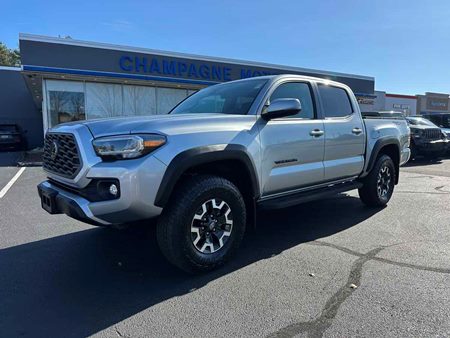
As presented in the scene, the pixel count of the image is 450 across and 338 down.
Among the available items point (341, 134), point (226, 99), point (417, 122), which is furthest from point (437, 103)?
point (226, 99)

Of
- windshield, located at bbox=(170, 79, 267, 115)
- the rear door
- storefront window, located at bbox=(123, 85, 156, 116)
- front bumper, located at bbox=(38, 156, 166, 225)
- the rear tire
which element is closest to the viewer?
front bumper, located at bbox=(38, 156, 166, 225)

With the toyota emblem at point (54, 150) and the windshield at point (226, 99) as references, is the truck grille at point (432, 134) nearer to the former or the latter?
the windshield at point (226, 99)

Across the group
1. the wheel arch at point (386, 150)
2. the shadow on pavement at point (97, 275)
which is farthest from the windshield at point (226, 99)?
the wheel arch at point (386, 150)

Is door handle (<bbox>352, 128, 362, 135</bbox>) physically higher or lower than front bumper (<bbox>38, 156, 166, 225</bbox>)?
higher

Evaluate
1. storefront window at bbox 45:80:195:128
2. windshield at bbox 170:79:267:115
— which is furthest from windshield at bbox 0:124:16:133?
windshield at bbox 170:79:267:115

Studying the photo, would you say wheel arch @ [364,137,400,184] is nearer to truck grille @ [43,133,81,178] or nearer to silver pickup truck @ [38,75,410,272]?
silver pickup truck @ [38,75,410,272]

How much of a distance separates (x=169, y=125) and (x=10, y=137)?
18635mm

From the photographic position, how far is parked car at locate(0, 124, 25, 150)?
61.4 feet

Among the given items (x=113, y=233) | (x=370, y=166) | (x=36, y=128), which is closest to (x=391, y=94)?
(x=36, y=128)

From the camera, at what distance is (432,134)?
13602 millimetres

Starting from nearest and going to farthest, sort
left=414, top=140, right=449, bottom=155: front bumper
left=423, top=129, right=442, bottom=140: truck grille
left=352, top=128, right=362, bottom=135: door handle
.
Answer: left=352, top=128, right=362, bottom=135: door handle → left=414, top=140, right=449, bottom=155: front bumper → left=423, top=129, right=442, bottom=140: truck grille

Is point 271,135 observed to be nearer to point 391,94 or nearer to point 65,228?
point 65,228

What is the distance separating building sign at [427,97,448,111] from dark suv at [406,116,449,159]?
121ft

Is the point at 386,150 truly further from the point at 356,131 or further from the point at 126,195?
the point at 126,195
